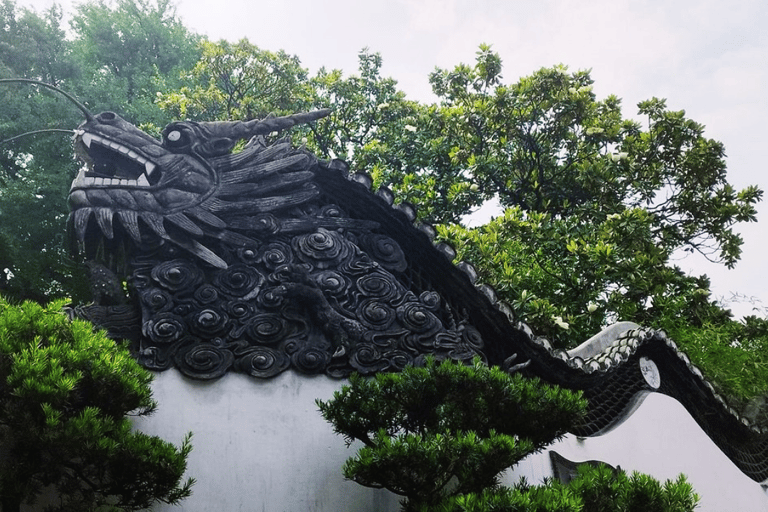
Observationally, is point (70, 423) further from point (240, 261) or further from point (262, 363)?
Answer: point (240, 261)

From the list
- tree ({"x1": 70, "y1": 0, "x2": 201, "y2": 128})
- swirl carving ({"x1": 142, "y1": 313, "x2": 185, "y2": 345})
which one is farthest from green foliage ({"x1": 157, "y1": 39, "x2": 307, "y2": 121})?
swirl carving ({"x1": 142, "y1": 313, "x2": 185, "y2": 345})

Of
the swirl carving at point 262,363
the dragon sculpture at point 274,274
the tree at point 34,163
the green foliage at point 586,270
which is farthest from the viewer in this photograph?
the tree at point 34,163

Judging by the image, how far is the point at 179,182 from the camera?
5516 millimetres

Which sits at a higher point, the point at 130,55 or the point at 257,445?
the point at 130,55

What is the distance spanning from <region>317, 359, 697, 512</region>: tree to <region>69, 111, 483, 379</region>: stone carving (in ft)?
2.73

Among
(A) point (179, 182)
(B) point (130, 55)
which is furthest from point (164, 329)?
(B) point (130, 55)

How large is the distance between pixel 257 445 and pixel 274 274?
1.27 meters

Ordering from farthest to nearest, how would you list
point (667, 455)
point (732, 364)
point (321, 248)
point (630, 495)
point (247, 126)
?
point (732, 364) → point (667, 455) → point (247, 126) → point (321, 248) → point (630, 495)

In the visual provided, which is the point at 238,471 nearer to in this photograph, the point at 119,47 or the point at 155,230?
the point at 155,230

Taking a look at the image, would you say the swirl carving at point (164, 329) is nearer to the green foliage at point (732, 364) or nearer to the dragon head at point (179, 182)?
the dragon head at point (179, 182)

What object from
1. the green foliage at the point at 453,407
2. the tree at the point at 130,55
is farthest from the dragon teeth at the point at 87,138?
the tree at the point at 130,55

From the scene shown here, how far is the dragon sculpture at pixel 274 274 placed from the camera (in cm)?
512

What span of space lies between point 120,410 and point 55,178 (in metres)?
8.37

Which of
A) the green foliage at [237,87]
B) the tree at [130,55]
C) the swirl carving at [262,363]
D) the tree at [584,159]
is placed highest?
the tree at [130,55]
